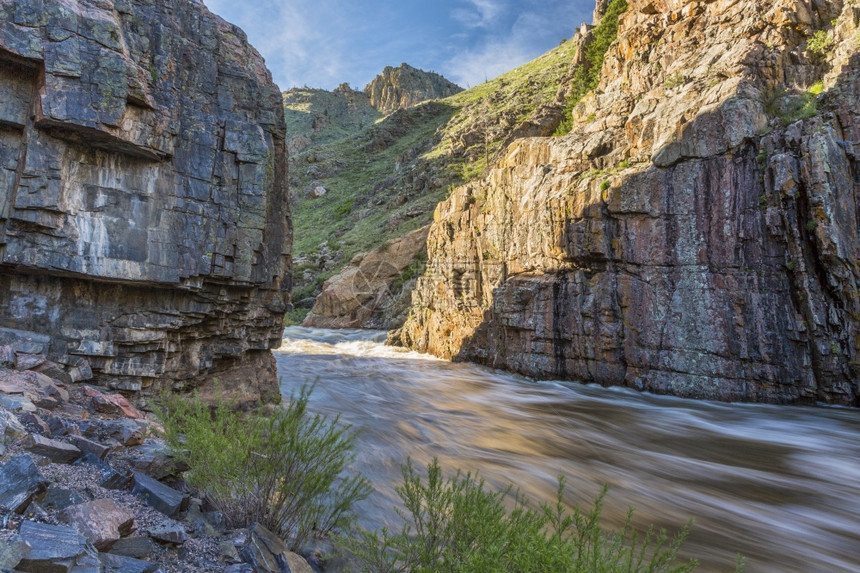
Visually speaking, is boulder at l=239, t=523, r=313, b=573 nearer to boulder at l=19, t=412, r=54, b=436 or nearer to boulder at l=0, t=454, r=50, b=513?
boulder at l=0, t=454, r=50, b=513

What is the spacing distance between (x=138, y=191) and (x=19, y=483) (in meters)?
5.76

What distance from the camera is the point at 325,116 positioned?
88438 millimetres

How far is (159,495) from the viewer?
3.35 metres

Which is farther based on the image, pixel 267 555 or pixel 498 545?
pixel 267 555

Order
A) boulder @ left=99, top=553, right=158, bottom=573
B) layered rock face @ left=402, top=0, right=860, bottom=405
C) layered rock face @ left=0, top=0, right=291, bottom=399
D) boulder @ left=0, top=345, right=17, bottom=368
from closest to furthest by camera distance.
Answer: boulder @ left=99, top=553, right=158, bottom=573
boulder @ left=0, top=345, right=17, bottom=368
layered rock face @ left=0, top=0, right=291, bottom=399
layered rock face @ left=402, top=0, right=860, bottom=405

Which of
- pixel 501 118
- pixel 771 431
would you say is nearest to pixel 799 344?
pixel 771 431

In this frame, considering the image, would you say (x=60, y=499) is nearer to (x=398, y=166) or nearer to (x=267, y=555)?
(x=267, y=555)

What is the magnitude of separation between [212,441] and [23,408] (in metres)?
1.98

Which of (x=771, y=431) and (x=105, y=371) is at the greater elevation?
(x=105, y=371)

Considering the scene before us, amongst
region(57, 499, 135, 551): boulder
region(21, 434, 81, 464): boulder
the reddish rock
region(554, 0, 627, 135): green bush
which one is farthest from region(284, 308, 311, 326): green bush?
region(57, 499, 135, 551): boulder

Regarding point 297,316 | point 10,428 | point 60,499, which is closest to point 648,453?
point 60,499

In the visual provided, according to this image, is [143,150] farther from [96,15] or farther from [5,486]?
[5,486]

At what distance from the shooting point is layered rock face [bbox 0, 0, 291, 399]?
6.23m

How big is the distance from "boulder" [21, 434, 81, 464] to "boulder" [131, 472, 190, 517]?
0.49 m
